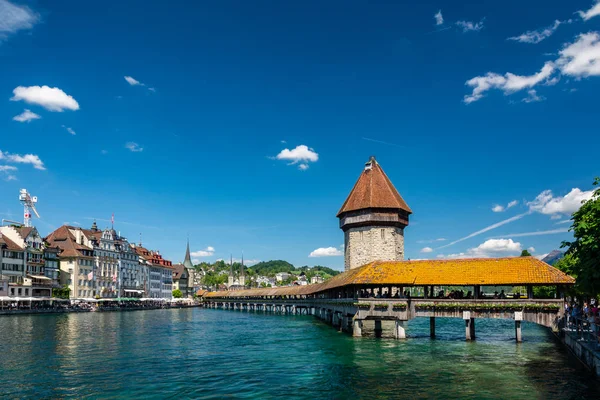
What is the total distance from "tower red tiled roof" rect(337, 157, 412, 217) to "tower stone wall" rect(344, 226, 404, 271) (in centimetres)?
250

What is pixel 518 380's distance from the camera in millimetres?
20172

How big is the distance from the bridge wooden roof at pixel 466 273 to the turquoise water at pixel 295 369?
372 centimetres

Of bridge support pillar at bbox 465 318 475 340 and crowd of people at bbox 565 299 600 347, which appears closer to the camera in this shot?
crowd of people at bbox 565 299 600 347

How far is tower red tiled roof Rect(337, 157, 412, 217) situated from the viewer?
5666 cm

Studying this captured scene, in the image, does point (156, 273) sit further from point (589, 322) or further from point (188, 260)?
point (589, 322)

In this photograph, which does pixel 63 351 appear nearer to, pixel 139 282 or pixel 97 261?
pixel 97 261

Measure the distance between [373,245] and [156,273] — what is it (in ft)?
262

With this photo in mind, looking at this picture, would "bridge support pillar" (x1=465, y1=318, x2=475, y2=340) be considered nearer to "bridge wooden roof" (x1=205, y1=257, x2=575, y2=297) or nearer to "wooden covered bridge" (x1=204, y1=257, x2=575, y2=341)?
"wooden covered bridge" (x1=204, y1=257, x2=575, y2=341)

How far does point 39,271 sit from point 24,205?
15.3 metres

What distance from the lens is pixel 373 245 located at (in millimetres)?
55562

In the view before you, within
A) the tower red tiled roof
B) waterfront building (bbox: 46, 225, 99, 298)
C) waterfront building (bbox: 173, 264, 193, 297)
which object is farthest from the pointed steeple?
the tower red tiled roof

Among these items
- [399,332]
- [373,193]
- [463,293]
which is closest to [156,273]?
[373,193]

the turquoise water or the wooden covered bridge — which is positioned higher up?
the wooden covered bridge

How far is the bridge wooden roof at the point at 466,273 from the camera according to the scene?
98.5 feet
